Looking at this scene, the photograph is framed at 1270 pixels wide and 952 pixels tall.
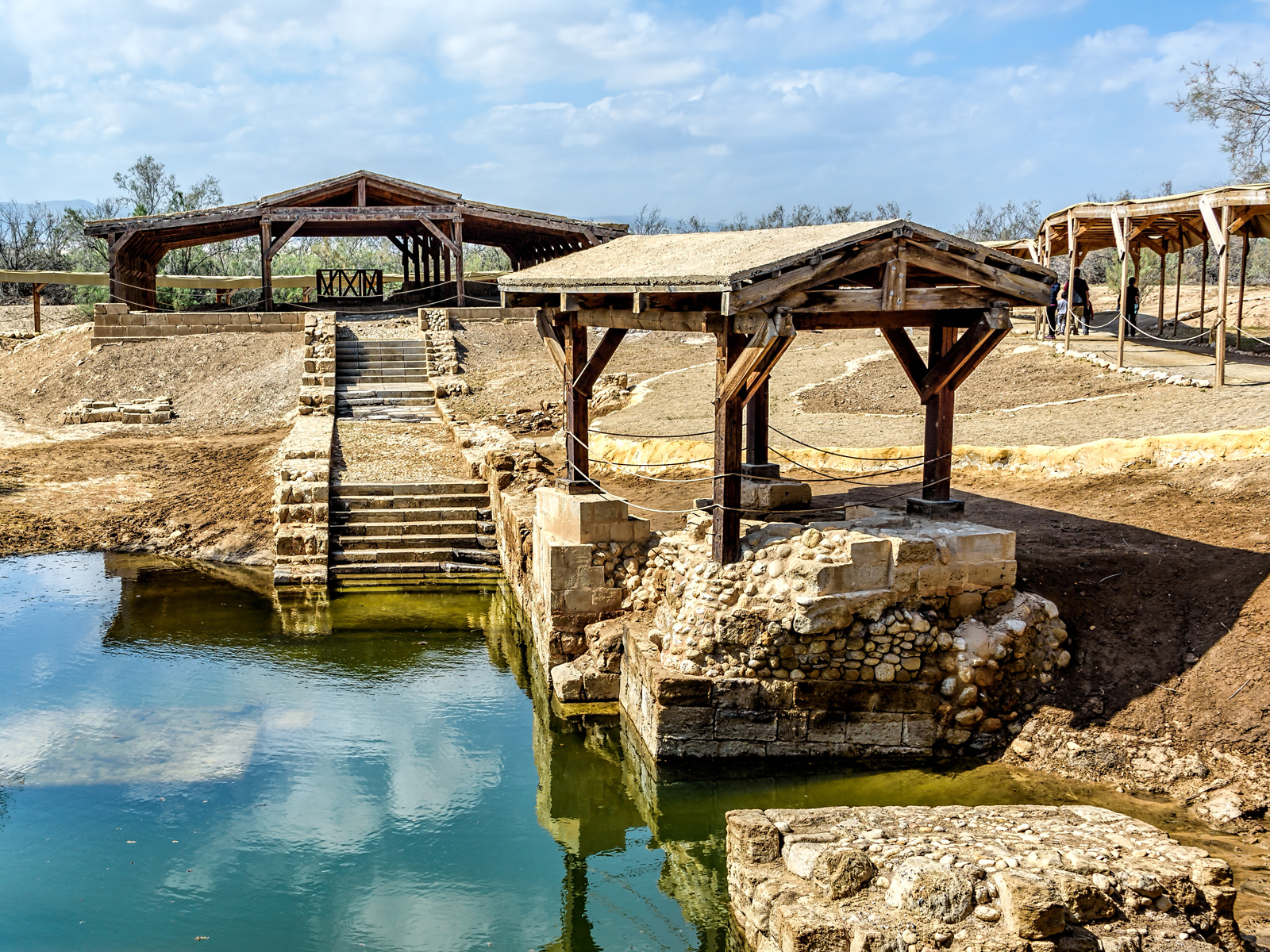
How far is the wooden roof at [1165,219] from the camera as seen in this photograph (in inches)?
575

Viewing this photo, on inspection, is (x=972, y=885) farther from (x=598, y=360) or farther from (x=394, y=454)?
(x=394, y=454)

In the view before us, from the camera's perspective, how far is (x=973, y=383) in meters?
17.4

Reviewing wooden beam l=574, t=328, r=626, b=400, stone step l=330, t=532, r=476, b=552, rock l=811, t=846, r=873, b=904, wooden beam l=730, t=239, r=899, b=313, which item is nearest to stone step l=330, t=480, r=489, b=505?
stone step l=330, t=532, r=476, b=552

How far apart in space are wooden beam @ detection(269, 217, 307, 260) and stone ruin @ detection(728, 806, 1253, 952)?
77.9ft

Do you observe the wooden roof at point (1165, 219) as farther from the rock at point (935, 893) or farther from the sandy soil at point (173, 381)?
the sandy soil at point (173, 381)

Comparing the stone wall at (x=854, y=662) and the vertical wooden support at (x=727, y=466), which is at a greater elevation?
the vertical wooden support at (x=727, y=466)

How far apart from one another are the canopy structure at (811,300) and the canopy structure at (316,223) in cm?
1852

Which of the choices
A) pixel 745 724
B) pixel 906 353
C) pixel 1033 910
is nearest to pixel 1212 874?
pixel 1033 910

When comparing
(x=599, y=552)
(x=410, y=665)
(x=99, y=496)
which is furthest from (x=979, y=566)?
(x=99, y=496)

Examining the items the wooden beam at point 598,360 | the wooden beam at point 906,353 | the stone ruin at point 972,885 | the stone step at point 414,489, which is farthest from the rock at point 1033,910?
the stone step at point 414,489

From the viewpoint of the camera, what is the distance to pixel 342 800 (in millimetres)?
8203

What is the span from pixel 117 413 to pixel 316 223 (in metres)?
9.45

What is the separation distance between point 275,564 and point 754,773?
8461 millimetres

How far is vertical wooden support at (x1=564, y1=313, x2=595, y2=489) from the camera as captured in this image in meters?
10.6
